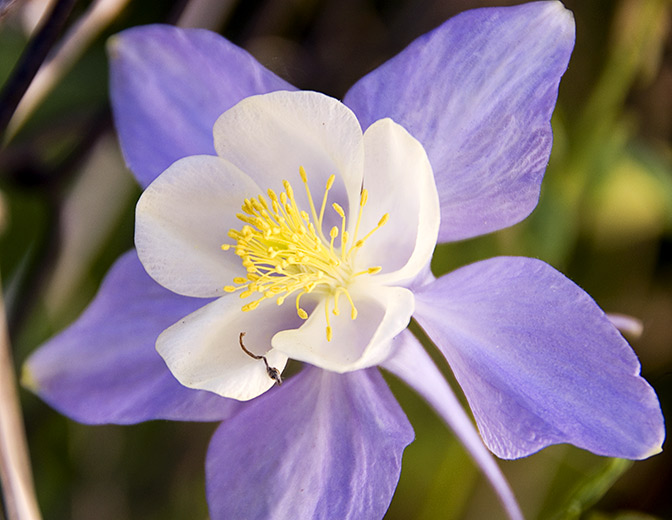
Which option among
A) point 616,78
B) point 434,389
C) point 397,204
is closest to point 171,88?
point 397,204

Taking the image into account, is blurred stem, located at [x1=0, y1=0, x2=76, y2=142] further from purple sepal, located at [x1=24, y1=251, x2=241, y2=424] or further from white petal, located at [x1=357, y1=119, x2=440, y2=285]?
white petal, located at [x1=357, y1=119, x2=440, y2=285]

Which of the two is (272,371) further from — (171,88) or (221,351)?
(171,88)

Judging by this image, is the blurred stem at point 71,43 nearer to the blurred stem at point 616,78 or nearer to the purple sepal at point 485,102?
the purple sepal at point 485,102

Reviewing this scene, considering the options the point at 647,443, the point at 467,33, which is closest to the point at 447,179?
the point at 467,33

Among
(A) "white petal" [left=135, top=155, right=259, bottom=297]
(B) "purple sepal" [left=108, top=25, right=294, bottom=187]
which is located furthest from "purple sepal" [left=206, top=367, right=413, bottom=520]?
(B) "purple sepal" [left=108, top=25, right=294, bottom=187]

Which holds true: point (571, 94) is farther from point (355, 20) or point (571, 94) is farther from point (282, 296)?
point (282, 296)

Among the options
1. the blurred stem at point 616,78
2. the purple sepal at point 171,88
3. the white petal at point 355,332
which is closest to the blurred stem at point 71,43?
the purple sepal at point 171,88

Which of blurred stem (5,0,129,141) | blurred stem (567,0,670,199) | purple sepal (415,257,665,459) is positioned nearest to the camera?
purple sepal (415,257,665,459)
